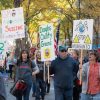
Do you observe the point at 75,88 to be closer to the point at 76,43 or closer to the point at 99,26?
the point at 76,43

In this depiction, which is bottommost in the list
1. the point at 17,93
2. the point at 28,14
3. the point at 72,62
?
the point at 17,93

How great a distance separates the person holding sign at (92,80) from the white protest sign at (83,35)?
9.81 feet

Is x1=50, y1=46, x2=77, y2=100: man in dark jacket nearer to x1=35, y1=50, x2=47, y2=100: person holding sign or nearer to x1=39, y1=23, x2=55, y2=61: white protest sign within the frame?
x1=39, y1=23, x2=55, y2=61: white protest sign

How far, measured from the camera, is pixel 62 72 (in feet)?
34.3

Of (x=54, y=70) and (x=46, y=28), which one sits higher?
(x=46, y=28)

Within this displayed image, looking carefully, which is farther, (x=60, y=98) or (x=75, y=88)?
(x=75, y=88)

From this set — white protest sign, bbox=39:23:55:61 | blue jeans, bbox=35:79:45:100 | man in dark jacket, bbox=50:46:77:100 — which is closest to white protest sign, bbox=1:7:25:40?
white protest sign, bbox=39:23:55:61

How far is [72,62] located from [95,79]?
4.54ft

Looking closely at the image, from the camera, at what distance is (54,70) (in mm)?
10508

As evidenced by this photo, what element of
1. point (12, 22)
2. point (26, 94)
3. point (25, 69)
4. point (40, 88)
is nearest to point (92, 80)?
point (25, 69)

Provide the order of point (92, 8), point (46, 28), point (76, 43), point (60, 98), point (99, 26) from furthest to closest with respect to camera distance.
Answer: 1. point (99, 26)
2. point (92, 8)
3. point (46, 28)
4. point (76, 43)
5. point (60, 98)

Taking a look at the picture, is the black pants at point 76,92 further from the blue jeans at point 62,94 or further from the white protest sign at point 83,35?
the blue jeans at point 62,94

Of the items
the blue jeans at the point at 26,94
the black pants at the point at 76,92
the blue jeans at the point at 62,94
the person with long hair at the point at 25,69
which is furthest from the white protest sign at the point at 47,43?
the blue jeans at the point at 62,94

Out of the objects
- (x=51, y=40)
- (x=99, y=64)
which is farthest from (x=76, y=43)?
(x=99, y=64)
